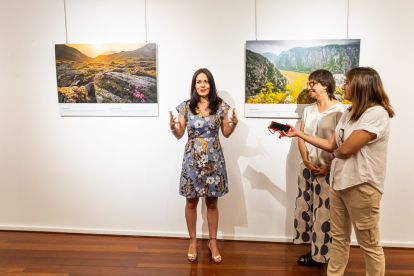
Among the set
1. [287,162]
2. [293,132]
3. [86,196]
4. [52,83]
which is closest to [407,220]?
[287,162]

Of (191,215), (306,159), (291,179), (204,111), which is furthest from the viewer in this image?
(291,179)

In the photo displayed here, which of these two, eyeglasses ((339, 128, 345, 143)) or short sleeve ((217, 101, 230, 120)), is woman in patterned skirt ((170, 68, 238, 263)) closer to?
short sleeve ((217, 101, 230, 120))

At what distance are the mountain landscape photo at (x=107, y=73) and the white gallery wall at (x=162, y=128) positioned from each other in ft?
0.32

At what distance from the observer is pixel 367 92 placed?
1908 mm

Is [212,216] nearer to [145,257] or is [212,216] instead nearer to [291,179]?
[145,257]

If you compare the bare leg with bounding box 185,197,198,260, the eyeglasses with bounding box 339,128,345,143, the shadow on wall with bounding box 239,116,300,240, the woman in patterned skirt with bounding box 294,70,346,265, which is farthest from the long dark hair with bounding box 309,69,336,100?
the bare leg with bounding box 185,197,198,260

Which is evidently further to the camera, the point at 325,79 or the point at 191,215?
the point at 191,215

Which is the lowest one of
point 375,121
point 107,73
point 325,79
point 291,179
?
point 291,179

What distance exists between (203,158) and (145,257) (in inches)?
42.1

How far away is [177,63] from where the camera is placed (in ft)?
10.1

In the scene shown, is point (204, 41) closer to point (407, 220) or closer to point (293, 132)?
point (293, 132)

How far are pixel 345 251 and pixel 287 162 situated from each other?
1.08 m

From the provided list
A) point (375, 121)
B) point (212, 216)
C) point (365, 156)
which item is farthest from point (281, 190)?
point (375, 121)

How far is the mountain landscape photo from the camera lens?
3.08m
